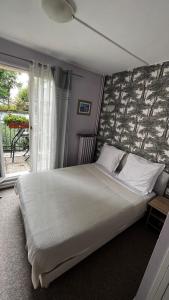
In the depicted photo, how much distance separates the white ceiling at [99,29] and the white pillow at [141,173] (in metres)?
1.55

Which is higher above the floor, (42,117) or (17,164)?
(42,117)

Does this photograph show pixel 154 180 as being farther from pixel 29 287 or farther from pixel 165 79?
pixel 29 287

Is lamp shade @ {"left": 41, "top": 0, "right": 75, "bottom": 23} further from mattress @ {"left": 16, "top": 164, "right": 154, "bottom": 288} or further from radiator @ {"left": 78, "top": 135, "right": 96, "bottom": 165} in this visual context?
radiator @ {"left": 78, "top": 135, "right": 96, "bottom": 165}

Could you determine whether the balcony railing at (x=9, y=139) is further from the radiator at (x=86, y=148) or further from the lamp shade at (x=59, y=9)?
the lamp shade at (x=59, y=9)

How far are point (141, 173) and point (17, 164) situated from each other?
2855 mm

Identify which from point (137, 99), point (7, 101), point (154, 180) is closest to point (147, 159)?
point (154, 180)

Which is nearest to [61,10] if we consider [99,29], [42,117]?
[99,29]

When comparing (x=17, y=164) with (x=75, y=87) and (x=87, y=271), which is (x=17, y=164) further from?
(x=87, y=271)

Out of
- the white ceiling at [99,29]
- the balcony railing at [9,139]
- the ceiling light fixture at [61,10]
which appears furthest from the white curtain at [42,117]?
the balcony railing at [9,139]

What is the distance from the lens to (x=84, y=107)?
2.99 metres

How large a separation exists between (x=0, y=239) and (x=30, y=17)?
8.06 ft

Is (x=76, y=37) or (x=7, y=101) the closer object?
(x=76, y=37)

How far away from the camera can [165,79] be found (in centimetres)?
209

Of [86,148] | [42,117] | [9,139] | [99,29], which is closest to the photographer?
[99,29]
